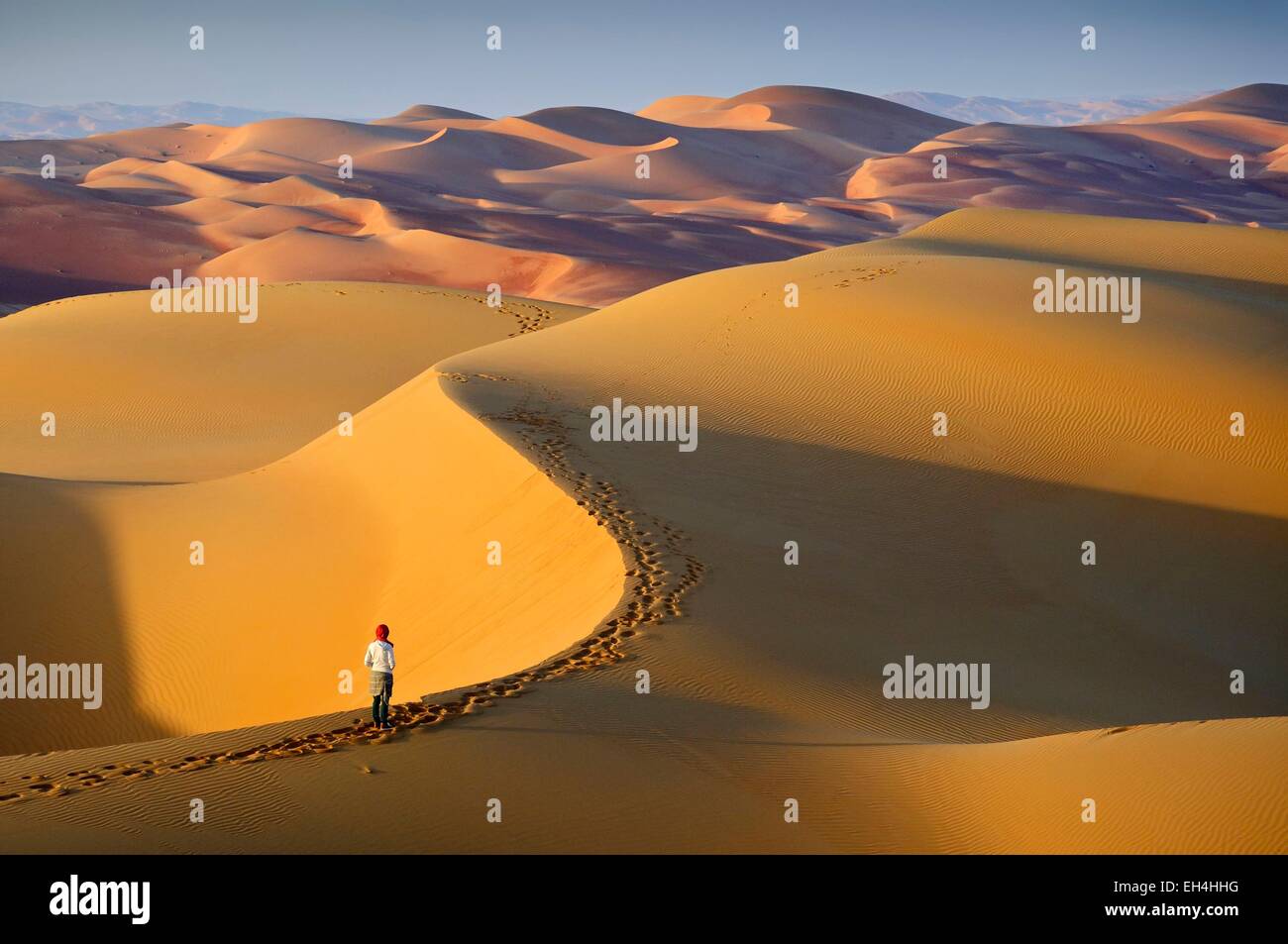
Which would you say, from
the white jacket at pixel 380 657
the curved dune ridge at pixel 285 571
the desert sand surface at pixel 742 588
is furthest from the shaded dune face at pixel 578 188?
the white jacket at pixel 380 657

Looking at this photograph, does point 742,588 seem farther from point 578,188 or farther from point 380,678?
point 578,188

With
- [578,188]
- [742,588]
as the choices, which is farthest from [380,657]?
[578,188]

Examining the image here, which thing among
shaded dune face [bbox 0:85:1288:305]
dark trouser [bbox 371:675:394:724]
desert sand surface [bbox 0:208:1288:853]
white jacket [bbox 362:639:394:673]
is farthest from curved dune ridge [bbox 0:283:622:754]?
shaded dune face [bbox 0:85:1288:305]

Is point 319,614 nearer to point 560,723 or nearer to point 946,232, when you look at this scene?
point 560,723

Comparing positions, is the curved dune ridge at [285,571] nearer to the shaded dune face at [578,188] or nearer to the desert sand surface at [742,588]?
the desert sand surface at [742,588]

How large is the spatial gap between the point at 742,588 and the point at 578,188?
76494mm

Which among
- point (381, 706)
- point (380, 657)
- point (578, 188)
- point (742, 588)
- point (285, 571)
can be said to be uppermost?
point (578, 188)

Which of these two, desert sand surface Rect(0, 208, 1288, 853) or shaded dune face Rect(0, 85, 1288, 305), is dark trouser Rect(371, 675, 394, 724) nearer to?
desert sand surface Rect(0, 208, 1288, 853)

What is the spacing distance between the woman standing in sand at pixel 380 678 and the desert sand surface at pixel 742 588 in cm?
12

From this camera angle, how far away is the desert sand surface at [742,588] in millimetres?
6340

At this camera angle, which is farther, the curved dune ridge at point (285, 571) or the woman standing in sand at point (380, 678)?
the curved dune ridge at point (285, 571)

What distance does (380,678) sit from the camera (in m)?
7.16

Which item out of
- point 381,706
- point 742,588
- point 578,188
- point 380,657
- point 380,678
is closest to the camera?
point 381,706
